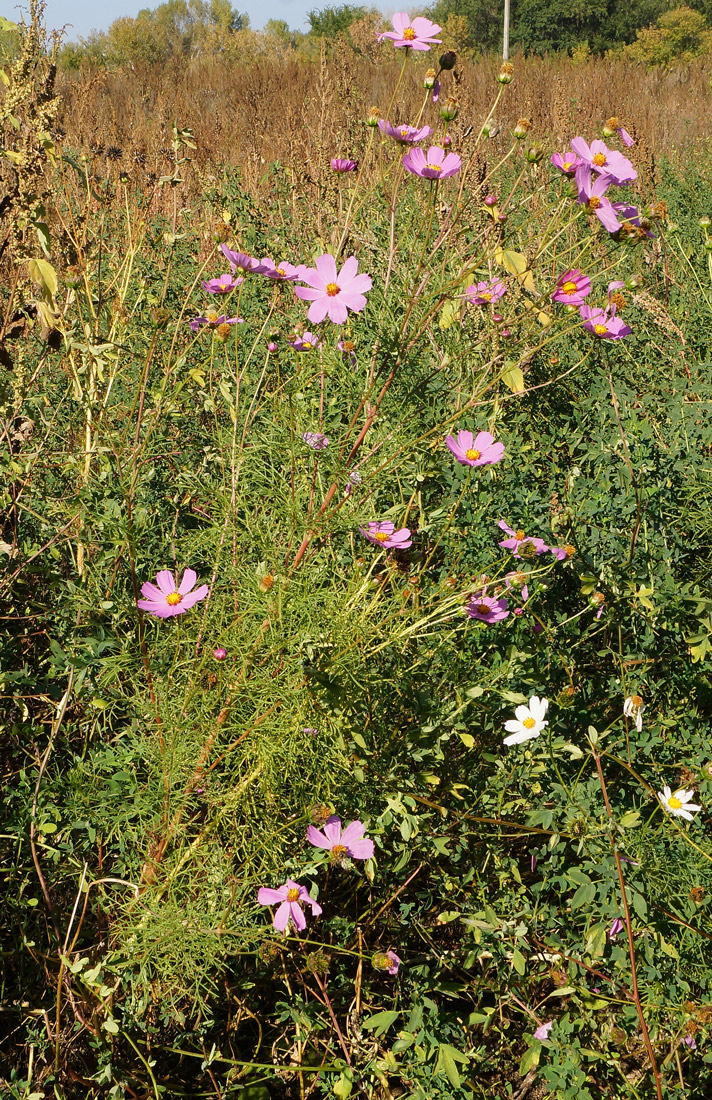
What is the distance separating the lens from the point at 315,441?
1354mm

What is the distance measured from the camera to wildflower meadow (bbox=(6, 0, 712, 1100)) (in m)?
1.21

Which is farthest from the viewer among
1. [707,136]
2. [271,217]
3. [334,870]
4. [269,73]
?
[269,73]

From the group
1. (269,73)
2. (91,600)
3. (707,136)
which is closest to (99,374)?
(91,600)

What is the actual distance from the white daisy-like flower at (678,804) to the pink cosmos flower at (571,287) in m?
0.79

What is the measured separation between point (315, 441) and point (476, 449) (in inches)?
12.3

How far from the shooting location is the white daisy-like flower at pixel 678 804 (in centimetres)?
127

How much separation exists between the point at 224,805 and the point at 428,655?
39 cm

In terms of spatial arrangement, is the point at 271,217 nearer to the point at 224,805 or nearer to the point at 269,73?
the point at 224,805

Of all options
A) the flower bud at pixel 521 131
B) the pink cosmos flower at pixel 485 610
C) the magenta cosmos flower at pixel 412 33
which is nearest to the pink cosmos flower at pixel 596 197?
the flower bud at pixel 521 131

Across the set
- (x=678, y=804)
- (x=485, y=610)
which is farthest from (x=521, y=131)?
(x=678, y=804)

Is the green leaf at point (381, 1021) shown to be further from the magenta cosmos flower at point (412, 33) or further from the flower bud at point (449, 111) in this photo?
the magenta cosmos flower at point (412, 33)

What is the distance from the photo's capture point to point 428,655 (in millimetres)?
1338

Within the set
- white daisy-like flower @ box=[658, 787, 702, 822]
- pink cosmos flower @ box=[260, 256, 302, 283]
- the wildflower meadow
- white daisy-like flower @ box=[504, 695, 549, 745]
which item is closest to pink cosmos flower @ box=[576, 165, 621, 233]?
the wildflower meadow

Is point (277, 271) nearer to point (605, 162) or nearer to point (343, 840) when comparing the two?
point (605, 162)
